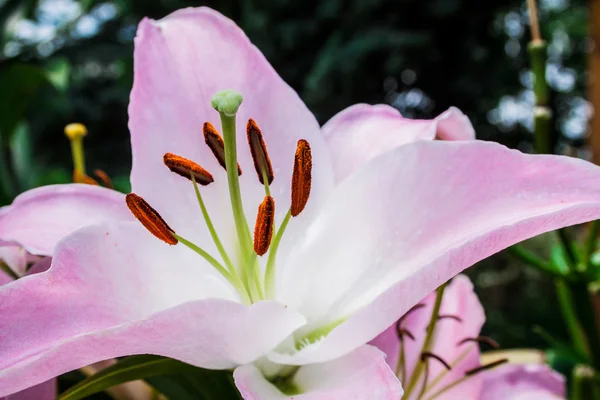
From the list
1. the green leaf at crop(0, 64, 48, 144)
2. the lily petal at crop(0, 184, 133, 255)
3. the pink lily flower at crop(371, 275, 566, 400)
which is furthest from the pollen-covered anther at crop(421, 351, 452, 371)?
the green leaf at crop(0, 64, 48, 144)

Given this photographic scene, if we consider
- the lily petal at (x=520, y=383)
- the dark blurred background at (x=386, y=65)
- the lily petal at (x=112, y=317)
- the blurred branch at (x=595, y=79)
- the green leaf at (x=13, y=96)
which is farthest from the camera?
the dark blurred background at (x=386, y=65)

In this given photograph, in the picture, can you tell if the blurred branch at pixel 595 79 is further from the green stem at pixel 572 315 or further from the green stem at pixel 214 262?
the green stem at pixel 214 262

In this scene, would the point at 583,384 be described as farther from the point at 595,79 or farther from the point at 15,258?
the point at 595,79

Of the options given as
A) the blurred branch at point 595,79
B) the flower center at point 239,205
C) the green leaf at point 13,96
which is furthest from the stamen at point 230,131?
the blurred branch at point 595,79

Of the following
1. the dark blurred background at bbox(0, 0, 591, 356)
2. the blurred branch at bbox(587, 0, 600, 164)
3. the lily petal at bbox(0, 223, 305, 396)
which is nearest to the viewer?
the lily petal at bbox(0, 223, 305, 396)

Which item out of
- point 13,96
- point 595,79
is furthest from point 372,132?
point 595,79

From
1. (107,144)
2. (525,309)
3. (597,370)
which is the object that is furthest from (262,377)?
(107,144)

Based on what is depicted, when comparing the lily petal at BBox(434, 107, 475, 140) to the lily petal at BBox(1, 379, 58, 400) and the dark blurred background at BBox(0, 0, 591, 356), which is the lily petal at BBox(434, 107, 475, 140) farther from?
the dark blurred background at BBox(0, 0, 591, 356)
